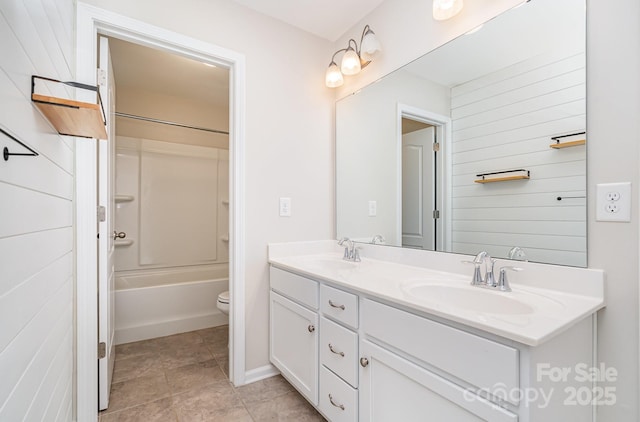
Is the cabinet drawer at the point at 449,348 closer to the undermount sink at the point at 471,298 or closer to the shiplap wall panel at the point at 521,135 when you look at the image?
the undermount sink at the point at 471,298

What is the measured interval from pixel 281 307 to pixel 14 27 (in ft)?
5.13

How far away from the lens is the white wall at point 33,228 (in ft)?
2.10

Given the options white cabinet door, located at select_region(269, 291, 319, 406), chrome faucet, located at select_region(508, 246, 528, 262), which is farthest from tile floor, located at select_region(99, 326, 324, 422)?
chrome faucet, located at select_region(508, 246, 528, 262)

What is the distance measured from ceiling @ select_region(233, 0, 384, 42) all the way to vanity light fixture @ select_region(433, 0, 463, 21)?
52cm

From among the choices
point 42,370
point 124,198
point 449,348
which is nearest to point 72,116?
point 42,370

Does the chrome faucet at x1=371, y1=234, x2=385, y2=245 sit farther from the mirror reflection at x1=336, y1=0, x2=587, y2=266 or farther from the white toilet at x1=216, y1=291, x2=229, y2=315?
the white toilet at x1=216, y1=291, x2=229, y2=315

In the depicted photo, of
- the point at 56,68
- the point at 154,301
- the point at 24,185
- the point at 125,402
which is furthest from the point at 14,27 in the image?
the point at 154,301

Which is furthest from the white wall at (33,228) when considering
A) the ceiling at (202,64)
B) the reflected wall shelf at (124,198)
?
the reflected wall shelf at (124,198)

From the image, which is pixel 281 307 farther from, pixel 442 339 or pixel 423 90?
pixel 423 90

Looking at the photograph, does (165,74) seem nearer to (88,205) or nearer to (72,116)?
(88,205)

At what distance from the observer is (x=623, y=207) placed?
95 cm

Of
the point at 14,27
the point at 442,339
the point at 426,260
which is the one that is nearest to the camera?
the point at 14,27

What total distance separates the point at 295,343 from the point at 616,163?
158cm

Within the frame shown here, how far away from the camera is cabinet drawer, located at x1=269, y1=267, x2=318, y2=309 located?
4.87 feet
